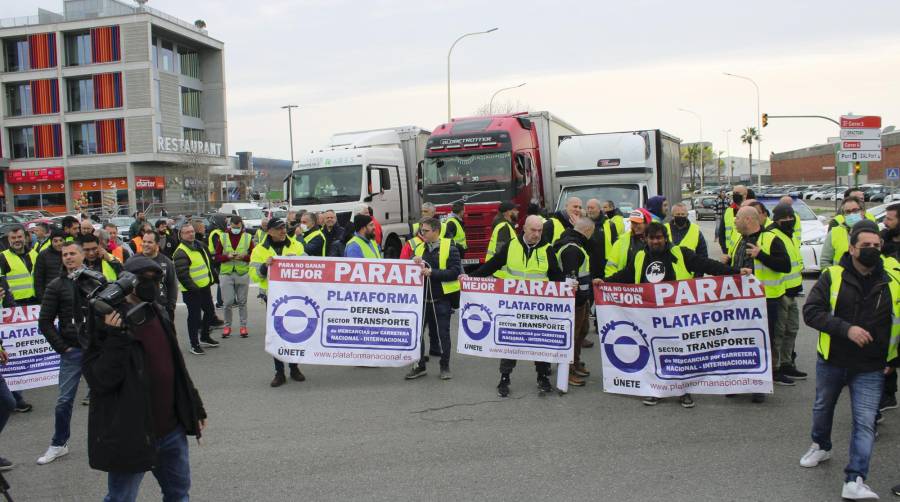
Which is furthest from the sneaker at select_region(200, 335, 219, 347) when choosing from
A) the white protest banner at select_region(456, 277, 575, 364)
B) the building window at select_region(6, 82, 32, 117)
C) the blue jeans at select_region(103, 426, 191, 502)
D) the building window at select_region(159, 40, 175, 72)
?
the building window at select_region(6, 82, 32, 117)

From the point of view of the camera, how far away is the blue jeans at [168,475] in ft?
12.1

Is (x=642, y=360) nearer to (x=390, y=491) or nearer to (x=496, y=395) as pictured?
(x=496, y=395)

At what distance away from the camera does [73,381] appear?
19.0ft

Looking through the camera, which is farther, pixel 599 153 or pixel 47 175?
pixel 47 175

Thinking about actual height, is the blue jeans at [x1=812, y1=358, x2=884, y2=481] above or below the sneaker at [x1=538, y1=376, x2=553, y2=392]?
above

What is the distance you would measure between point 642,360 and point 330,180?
13.0 metres

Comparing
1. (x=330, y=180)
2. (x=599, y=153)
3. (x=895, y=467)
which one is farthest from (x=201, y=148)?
(x=895, y=467)

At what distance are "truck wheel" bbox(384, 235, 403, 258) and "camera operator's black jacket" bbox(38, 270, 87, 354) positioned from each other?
40.8 feet

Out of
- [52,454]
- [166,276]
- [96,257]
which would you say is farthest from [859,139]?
[52,454]

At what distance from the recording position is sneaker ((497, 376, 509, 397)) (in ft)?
24.0

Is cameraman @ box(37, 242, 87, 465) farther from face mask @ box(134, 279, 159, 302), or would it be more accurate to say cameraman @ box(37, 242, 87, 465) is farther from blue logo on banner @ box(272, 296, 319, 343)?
blue logo on banner @ box(272, 296, 319, 343)

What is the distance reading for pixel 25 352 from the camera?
7355 millimetres

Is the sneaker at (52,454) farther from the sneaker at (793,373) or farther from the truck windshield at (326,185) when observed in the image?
the truck windshield at (326,185)

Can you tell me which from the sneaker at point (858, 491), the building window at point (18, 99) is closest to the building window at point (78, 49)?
the building window at point (18, 99)
